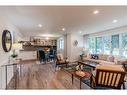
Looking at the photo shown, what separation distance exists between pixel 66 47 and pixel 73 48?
2.11ft

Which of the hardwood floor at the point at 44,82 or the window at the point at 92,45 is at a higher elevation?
the window at the point at 92,45

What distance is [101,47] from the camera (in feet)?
29.1

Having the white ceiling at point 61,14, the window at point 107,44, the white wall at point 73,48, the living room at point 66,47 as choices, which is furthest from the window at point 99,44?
the white ceiling at point 61,14

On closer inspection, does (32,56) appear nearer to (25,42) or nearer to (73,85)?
(25,42)

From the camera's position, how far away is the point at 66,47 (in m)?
10.3

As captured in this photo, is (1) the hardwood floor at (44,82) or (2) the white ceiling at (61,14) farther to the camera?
(1) the hardwood floor at (44,82)

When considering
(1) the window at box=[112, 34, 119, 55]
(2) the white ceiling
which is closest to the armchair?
(2) the white ceiling

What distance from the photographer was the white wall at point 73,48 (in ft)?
32.7

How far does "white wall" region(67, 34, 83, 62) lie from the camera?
996cm

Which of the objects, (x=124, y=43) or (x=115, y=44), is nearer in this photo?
(x=124, y=43)

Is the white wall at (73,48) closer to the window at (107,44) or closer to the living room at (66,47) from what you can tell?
the living room at (66,47)

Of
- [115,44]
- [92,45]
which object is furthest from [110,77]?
[92,45]

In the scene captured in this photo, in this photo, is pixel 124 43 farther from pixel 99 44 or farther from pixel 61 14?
pixel 61 14
